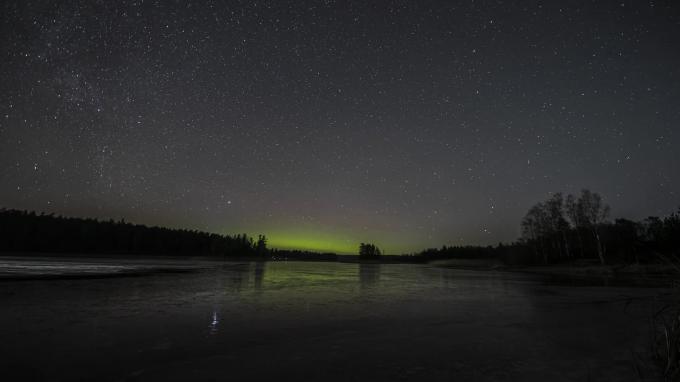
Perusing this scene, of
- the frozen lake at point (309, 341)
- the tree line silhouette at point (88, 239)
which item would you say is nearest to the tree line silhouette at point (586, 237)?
the frozen lake at point (309, 341)

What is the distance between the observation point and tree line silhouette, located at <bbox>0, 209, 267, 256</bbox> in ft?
346

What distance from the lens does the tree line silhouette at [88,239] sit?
10556cm

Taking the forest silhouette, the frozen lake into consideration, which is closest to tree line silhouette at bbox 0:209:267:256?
the forest silhouette

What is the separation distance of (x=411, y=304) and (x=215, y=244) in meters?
157

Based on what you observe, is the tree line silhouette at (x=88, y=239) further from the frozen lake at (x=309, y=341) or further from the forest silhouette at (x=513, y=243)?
the frozen lake at (x=309, y=341)

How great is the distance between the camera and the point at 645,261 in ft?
154

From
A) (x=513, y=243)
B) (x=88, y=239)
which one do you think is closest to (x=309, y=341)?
(x=513, y=243)

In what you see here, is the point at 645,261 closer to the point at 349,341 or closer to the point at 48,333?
the point at 349,341

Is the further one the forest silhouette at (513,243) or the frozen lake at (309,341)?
the forest silhouette at (513,243)

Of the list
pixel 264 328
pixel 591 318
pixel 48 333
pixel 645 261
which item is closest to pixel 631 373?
pixel 591 318

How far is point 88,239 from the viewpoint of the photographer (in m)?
118

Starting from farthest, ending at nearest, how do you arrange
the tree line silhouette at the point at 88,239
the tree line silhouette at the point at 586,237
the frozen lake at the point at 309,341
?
the tree line silhouette at the point at 88,239 → the tree line silhouette at the point at 586,237 → the frozen lake at the point at 309,341

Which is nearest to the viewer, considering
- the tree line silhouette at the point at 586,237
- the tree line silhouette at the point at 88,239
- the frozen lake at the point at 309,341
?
the frozen lake at the point at 309,341

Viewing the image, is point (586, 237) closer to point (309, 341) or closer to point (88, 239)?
point (309, 341)
